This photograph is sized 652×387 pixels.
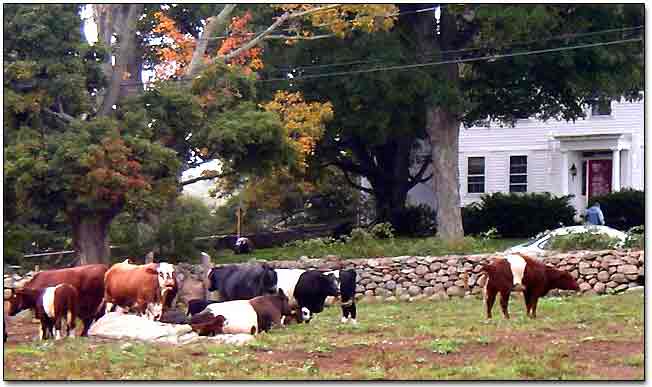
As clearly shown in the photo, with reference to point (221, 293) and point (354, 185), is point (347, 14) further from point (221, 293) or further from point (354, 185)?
point (221, 293)

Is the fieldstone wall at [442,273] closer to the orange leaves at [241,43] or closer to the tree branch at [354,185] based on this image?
the orange leaves at [241,43]

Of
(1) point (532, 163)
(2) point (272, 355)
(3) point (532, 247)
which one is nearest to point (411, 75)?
(3) point (532, 247)

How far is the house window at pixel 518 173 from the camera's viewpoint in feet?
159

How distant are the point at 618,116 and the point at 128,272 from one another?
103ft

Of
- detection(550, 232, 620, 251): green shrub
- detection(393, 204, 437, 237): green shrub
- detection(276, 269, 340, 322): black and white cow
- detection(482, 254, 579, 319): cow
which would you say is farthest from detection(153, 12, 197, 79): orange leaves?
detection(482, 254, 579, 319): cow

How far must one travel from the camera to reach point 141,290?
17.1 meters

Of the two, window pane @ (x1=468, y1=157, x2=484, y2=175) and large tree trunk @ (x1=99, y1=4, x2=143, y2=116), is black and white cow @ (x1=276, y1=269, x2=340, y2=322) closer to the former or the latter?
large tree trunk @ (x1=99, y1=4, x2=143, y2=116)

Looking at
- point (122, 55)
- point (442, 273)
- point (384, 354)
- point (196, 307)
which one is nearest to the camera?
point (384, 354)

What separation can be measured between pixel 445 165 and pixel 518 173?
1217 centimetres

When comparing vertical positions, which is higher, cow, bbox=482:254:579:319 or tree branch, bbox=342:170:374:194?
tree branch, bbox=342:170:374:194

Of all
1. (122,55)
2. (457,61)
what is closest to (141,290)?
(122,55)

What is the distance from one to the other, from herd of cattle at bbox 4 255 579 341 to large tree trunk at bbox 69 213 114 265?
730 cm

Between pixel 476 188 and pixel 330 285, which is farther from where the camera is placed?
pixel 476 188

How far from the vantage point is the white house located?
1775 inches
